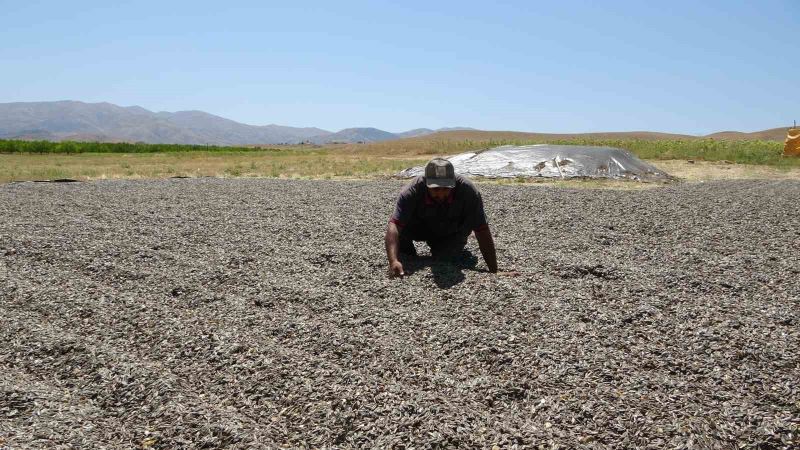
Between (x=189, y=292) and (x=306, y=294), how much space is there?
→ 3.53 ft

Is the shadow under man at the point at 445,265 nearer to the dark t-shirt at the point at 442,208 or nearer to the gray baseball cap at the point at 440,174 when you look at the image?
the dark t-shirt at the point at 442,208

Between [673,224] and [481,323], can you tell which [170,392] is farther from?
[673,224]

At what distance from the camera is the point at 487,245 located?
5359 mm

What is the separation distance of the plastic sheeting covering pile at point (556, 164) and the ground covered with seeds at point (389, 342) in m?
7.36

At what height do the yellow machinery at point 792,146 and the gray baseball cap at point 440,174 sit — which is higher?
the yellow machinery at point 792,146

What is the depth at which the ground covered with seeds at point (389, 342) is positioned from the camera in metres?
2.96

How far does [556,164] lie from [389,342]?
1218cm

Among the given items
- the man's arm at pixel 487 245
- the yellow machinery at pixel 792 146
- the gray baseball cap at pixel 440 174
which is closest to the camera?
the gray baseball cap at pixel 440 174

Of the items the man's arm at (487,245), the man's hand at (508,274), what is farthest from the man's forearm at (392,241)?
the man's hand at (508,274)

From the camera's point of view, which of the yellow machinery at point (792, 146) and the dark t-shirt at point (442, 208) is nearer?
the dark t-shirt at point (442, 208)

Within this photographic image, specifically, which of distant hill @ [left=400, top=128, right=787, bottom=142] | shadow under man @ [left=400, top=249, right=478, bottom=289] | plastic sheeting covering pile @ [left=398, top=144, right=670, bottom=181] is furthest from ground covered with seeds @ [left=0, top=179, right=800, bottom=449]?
distant hill @ [left=400, top=128, right=787, bottom=142]

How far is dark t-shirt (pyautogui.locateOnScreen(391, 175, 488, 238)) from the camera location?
17.0 ft

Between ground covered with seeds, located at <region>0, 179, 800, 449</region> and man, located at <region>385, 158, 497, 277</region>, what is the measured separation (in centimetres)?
32

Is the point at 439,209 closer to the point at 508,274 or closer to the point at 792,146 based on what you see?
the point at 508,274
